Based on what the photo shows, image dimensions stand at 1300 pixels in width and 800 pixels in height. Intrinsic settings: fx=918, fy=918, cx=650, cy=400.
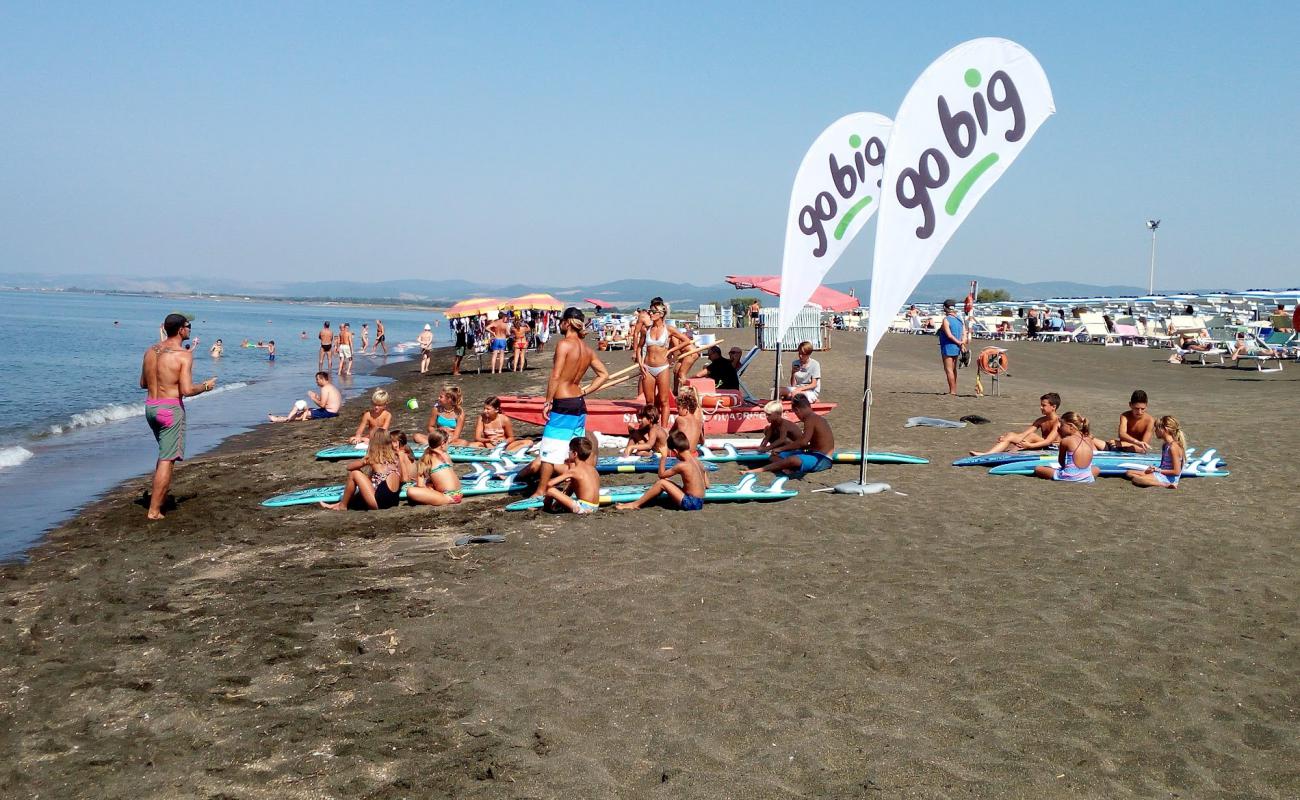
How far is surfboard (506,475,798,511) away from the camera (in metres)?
7.69

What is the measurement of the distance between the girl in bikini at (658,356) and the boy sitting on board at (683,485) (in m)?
2.62

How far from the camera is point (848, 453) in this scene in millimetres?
9945

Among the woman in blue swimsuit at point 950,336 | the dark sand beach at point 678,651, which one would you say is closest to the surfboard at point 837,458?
the dark sand beach at point 678,651

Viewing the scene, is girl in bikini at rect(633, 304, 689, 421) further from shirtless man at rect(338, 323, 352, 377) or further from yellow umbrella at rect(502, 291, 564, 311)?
shirtless man at rect(338, 323, 352, 377)

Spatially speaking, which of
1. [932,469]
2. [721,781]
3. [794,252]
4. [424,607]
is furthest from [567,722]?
[794,252]

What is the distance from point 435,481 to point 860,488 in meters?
3.73

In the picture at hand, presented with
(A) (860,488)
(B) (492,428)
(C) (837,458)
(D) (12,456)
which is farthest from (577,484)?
(D) (12,456)

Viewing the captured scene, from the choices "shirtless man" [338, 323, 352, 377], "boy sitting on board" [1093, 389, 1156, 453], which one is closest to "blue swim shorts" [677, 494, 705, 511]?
"boy sitting on board" [1093, 389, 1156, 453]

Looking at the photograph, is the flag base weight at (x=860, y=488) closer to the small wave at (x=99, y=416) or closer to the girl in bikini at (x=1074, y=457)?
the girl in bikini at (x=1074, y=457)

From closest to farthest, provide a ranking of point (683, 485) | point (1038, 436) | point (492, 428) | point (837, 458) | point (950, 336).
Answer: point (683, 485) → point (837, 458) → point (1038, 436) → point (492, 428) → point (950, 336)

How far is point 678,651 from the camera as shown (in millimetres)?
4570

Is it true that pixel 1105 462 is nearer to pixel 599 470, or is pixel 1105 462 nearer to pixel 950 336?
pixel 599 470

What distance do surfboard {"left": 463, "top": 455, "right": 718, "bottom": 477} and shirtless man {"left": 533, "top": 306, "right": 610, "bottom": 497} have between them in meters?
1.41

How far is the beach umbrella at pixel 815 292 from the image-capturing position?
16.9 meters
